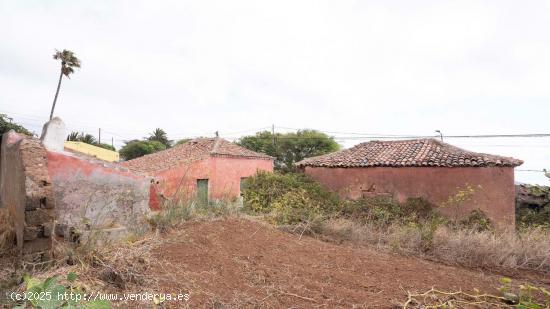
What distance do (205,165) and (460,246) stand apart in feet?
46.4

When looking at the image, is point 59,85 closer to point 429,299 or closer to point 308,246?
point 308,246

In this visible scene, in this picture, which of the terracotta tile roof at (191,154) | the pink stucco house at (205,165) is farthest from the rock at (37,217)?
the terracotta tile roof at (191,154)

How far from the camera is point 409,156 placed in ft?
41.4

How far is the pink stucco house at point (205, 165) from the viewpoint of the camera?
17703mm

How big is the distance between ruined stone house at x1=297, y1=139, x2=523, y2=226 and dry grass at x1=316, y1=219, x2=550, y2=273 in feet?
9.24

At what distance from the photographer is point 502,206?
10.7m

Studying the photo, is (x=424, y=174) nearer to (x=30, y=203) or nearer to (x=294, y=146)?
(x=30, y=203)

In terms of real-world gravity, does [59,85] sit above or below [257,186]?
above

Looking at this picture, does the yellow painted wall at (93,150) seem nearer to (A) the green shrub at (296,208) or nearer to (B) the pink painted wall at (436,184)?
(A) the green shrub at (296,208)

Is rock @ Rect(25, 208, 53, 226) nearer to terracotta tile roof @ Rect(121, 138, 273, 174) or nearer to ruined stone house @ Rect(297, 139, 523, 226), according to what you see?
ruined stone house @ Rect(297, 139, 523, 226)

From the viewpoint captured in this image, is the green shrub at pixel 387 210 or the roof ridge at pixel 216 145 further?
the roof ridge at pixel 216 145

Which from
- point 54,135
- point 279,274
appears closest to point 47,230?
point 54,135

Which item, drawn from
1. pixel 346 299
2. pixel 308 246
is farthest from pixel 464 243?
pixel 346 299

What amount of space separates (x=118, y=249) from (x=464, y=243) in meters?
6.53
